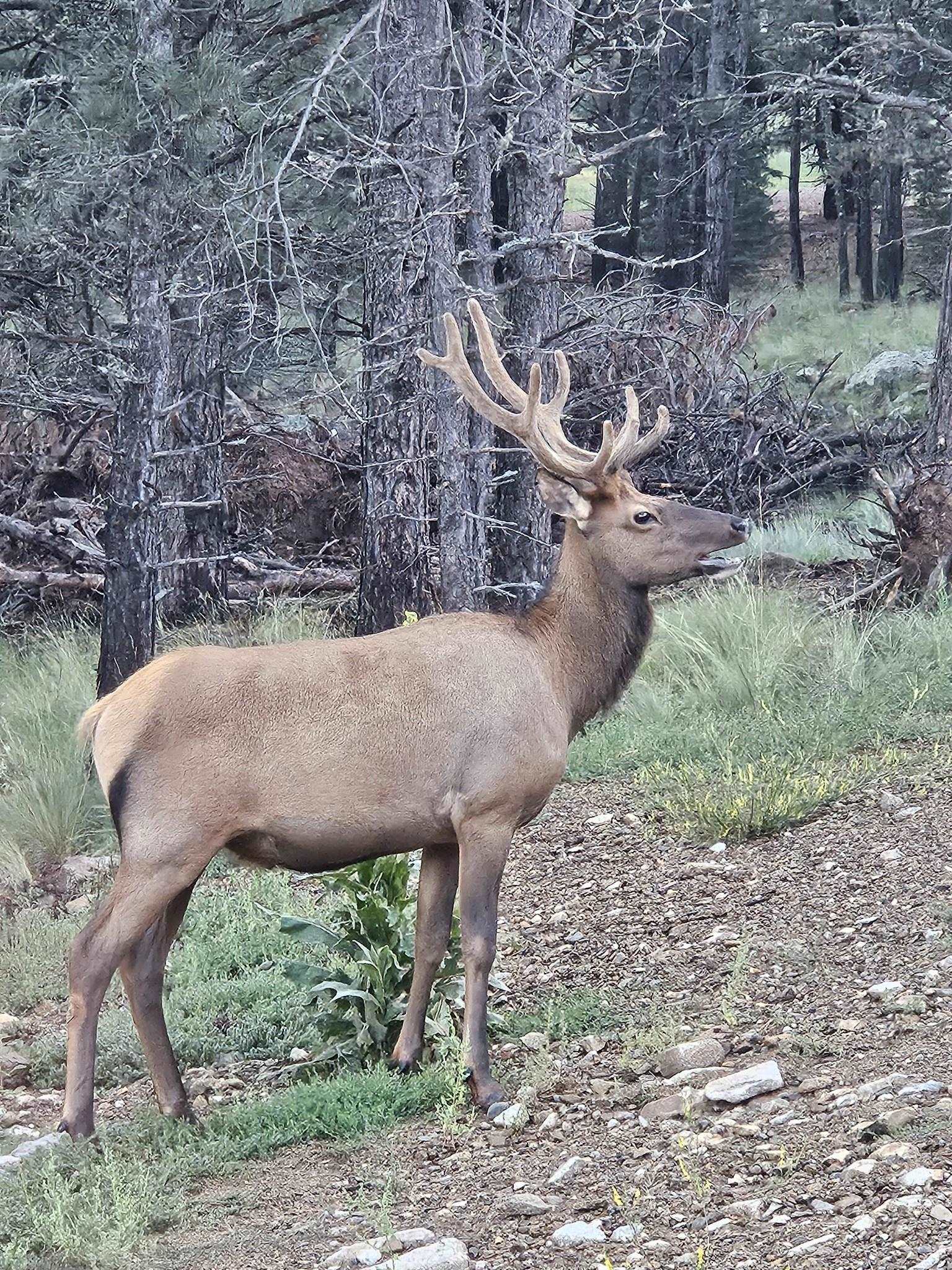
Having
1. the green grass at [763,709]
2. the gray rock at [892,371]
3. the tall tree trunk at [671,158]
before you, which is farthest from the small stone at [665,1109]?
the tall tree trunk at [671,158]

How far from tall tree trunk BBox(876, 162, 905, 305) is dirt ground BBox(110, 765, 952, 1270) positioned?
27.7m

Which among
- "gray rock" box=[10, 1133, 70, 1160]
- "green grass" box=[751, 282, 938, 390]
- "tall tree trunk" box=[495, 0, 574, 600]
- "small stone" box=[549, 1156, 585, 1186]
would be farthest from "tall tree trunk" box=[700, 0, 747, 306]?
"small stone" box=[549, 1156, 585, 1186]

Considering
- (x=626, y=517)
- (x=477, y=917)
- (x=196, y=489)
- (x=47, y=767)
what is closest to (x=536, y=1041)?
(x=477, y=917)

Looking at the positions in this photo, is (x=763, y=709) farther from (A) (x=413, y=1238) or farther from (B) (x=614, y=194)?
(B) (x=614, y=194)

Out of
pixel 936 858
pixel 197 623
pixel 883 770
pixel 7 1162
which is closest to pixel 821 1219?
pixel 7 1162

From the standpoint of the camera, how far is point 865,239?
118 ft

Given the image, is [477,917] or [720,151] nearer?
[477,917]

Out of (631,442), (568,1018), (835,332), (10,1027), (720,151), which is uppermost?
(720,151)

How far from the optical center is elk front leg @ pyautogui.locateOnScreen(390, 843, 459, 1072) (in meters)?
5.62

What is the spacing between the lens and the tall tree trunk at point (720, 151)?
28.5m

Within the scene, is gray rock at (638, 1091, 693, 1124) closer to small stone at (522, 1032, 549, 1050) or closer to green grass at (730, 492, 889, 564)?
small stone at (522, 1032, 549, 1050)

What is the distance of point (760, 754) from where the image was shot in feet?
28.0

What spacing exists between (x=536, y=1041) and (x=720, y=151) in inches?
1023

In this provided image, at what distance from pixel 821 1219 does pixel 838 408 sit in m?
22.6
